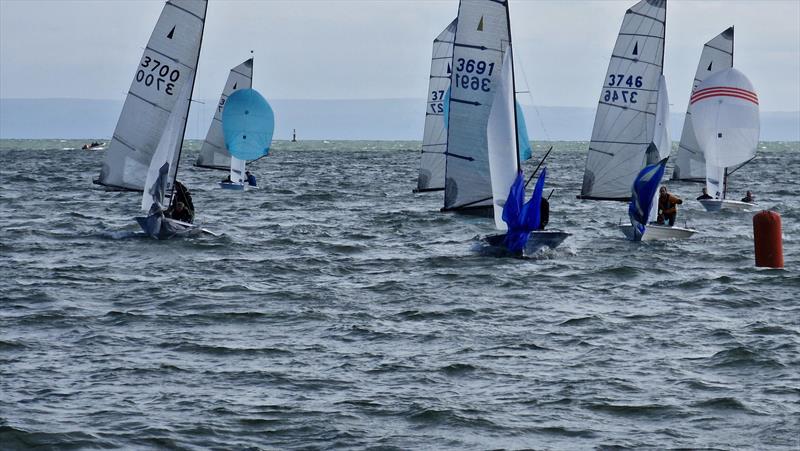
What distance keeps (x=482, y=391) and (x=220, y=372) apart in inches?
124

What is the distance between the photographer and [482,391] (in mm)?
13781

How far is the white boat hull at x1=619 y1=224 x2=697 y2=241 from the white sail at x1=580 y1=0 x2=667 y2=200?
147 inches

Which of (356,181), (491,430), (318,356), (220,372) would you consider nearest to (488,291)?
(318,356)

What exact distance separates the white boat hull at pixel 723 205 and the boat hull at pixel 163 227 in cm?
1768

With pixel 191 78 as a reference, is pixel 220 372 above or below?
below

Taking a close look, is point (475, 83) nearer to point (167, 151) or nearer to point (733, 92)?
point (167, 151)

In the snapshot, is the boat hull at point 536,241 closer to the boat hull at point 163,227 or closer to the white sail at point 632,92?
the boat hull at point 163,227

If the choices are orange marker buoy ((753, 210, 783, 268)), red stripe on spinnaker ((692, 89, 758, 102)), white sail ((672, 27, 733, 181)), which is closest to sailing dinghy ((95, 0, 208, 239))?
orange marker buoy ((753, 210, 783, 268))

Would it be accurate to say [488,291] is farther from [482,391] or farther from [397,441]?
[397,441]

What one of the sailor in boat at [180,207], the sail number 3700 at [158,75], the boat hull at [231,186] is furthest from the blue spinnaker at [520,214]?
the boat hull at [231,186]

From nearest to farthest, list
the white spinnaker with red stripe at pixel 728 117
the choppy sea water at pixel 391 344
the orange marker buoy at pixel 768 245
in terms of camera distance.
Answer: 1. the choppy sea water at pixel 391 344
2. the orange marker buoy at pixel 768 245
3. the white spinnaker with red stripe at pixel 728 117

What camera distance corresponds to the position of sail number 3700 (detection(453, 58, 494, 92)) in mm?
27656

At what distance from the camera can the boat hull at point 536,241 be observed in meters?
25.5

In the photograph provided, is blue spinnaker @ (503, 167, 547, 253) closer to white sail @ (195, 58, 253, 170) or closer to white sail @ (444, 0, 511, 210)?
white sail @ (444, 0, 511, 210)
